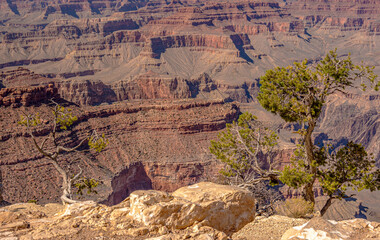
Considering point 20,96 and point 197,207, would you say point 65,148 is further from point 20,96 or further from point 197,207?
→ point 20,96

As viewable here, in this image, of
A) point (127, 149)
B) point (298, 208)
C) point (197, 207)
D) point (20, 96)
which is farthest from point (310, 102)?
point (20, 96)

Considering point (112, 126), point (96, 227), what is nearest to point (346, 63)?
point (96, 227)

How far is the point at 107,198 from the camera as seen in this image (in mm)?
56719

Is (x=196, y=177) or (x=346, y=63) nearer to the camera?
(x=346, y=63)

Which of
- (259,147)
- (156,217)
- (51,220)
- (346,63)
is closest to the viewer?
(156,217)

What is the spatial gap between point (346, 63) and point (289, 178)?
7.51 metres

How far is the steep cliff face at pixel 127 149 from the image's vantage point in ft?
190

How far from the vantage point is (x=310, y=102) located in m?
23.6

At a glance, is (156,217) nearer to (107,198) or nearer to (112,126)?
(107,198)

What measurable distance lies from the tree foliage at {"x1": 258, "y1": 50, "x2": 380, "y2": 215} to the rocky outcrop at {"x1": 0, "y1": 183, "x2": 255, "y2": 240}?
23.6ft

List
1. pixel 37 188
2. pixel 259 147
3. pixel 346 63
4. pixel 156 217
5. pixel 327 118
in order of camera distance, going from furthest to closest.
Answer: pixel 327 118, pixel 37 188, pixel 259 147, pixel 346 63, pixel 156 217

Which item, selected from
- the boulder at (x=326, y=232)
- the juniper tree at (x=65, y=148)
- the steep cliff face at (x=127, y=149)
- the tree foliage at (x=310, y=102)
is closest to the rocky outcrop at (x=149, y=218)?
the boulder at (x=326, y=232)

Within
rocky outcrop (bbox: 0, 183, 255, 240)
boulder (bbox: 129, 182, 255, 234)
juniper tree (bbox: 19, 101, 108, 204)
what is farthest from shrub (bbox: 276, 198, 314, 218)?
juniper tree (bbox: 19, 101, 108, 204)

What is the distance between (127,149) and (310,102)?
5234 cm
